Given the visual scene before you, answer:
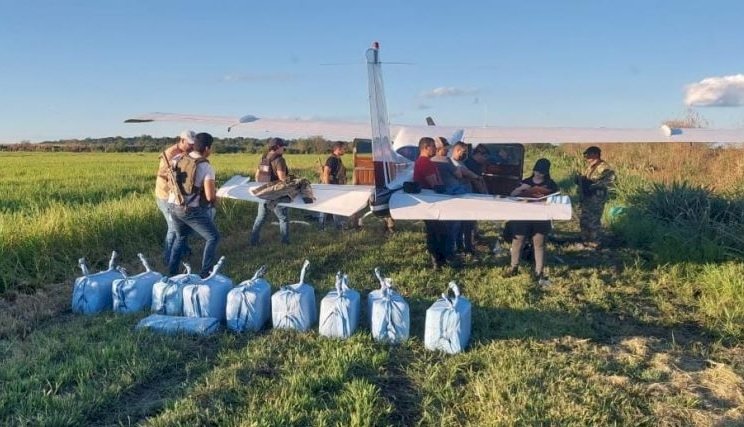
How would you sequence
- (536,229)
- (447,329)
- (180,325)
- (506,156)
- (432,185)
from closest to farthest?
1. (447,329)
2. (180,325)
3. (536,229)
4. (432,185)
5. (506,156)

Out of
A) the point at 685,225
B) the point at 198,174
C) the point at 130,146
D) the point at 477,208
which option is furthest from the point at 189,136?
the point at 130,146

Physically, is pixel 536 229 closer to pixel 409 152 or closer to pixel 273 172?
pixel 409 152

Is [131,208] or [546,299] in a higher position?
[131,208]

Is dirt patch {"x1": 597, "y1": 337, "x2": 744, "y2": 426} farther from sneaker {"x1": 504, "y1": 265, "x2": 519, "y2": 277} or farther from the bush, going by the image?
the bush

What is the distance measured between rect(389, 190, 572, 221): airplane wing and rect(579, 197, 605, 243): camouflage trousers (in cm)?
311

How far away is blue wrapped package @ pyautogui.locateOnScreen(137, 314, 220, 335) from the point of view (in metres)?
5.05

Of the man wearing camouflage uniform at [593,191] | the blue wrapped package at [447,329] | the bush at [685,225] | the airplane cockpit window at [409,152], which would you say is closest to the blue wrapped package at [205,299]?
the blue wrapped package at [447,329]

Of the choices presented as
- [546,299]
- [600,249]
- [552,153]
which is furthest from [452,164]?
Result: [552,153]

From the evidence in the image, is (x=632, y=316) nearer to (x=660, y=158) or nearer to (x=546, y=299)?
(x=546, y=299)

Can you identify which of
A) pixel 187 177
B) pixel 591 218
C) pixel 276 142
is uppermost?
pixel 276 142

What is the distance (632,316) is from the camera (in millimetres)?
5957

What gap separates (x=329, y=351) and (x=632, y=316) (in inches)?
138

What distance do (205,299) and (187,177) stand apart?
1.89 m

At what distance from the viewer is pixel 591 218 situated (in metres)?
9.16
